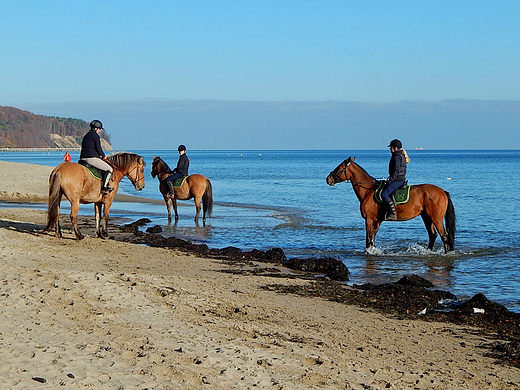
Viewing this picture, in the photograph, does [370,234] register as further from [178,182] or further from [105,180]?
[178,182]

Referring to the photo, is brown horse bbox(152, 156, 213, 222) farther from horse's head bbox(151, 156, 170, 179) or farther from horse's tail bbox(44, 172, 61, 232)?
horse's tail bbox(44, 172, 61, 232)

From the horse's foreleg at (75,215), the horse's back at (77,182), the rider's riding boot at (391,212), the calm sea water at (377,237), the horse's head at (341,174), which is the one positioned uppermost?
the horse's head at (341,174)

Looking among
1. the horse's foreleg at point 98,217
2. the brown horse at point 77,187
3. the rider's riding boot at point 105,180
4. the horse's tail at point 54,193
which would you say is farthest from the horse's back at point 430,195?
the horse's tail at point 54,193

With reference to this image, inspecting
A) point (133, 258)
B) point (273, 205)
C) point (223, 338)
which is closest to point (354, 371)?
point (223, 338)

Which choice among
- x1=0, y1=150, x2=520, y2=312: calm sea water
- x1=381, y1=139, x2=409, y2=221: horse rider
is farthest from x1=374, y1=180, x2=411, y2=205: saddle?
x1=0, y1=150, x2=520, y2=312: calm sea water

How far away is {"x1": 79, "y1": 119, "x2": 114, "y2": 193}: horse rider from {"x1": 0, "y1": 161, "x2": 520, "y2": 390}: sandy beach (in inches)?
154

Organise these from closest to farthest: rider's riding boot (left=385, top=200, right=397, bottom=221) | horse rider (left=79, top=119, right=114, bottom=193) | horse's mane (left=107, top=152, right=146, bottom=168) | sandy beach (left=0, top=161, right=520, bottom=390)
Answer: sandy beach (left=0, top=161, right=520, bottom=390), horse rider (left=79, top=119, right=114, bottom=193), rider's riding boot (left=385, top=200, right=397, bottom=221), horse's mane (left=107, top=152, right=146, bottom=168)

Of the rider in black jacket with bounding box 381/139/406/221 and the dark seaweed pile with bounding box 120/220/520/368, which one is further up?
the rider in black jacket with bounding box 381/139/406/221

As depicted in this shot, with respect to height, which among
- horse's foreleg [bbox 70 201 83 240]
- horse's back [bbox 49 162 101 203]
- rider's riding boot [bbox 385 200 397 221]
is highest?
horse's back [bbox 49 162 101 203]

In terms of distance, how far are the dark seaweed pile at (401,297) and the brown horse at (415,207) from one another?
2860 mm

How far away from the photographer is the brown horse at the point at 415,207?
1456cm

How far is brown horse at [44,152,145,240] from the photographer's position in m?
13.0

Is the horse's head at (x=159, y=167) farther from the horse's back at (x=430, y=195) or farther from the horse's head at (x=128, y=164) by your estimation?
the horse's back at (x=430, y=195)

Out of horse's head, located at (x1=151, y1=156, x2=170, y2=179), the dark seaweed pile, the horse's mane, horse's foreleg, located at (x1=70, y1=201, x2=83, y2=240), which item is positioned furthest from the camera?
horse's head, located at (x1=151, y1=156, x2=170, y2=179)
